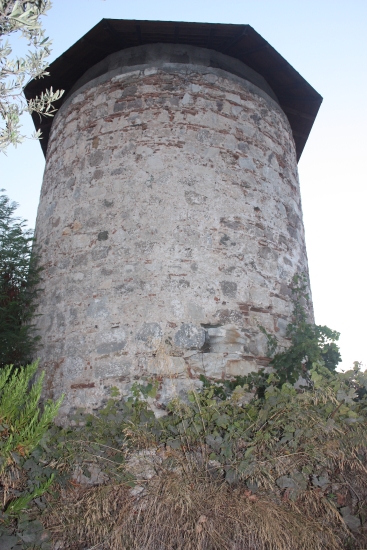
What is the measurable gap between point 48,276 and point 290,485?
9.46 ft

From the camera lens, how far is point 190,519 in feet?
9.41

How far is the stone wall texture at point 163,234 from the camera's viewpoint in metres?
4.12

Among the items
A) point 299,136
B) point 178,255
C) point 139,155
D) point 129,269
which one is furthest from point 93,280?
point 299,136

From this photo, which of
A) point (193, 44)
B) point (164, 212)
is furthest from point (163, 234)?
point (193, 44)

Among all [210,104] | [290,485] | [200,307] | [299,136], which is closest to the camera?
[290,485]

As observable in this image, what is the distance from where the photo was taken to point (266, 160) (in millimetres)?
5238

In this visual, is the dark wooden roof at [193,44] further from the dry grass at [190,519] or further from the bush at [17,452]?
the dry grass at [190,519]

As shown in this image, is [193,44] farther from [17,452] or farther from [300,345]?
[17,452]

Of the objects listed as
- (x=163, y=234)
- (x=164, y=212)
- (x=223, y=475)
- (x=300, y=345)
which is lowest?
(x=223, y=475)

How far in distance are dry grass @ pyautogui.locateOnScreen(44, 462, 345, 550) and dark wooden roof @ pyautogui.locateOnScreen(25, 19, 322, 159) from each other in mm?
4371

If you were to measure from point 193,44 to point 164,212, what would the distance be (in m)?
2.17

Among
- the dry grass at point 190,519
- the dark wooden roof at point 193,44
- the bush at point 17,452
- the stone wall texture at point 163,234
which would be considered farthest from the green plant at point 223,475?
the dark wooden roof at point 193,44

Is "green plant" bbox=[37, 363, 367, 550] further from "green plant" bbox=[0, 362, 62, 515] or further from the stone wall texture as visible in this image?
the stone wall texture

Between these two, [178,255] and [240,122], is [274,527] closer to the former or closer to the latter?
[178,255]
